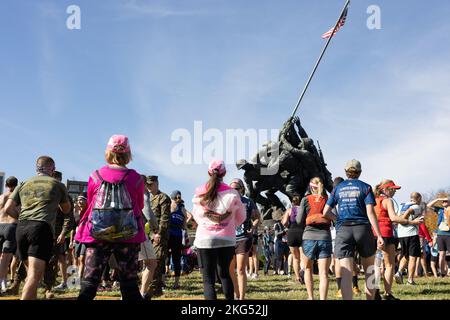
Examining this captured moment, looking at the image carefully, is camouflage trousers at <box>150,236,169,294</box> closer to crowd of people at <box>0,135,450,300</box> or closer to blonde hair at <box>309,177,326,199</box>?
crowd of people at <box>0,135,450,300</box>

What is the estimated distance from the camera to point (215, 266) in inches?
197

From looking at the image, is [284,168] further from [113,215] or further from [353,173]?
[113,215]

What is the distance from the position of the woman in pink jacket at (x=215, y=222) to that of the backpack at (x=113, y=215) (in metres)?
1.10

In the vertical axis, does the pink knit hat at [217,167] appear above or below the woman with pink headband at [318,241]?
above

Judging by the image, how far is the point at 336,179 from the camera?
299 inches

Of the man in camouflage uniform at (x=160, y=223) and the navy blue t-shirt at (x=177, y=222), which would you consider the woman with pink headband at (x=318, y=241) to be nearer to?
the man in camouflage uniform at (x=160, y=223)

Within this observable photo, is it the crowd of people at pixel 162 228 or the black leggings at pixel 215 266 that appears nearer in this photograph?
the crowd of people at pixel 162 228

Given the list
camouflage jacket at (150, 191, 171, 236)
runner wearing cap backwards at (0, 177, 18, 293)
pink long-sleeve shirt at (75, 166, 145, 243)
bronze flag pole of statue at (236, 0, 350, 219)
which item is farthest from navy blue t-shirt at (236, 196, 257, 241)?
bronze flag pole of statue at (236, 0, 350, 219)

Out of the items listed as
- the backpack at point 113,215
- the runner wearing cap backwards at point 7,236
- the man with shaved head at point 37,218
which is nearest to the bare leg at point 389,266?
the backpack at point 113,215

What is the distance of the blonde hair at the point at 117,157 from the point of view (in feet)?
13.9

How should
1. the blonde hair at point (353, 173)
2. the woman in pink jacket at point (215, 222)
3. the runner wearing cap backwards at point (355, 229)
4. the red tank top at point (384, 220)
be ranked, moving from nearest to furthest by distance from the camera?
the woman in pink jacket at point (215, 222) < the runner wearing cap backwards at point (355, 229) < the blonde hair at point (353, 173) < the red tank top at point (384, 220)

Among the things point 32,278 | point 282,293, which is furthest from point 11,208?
point 282,293

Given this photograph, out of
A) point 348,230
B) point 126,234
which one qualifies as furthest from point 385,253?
point 126,234
